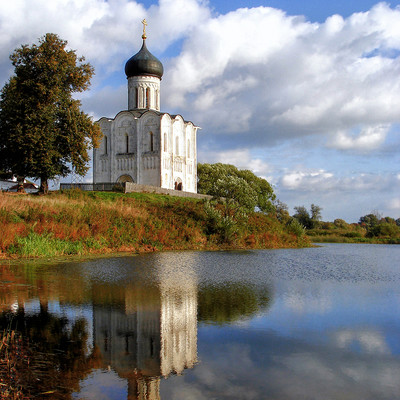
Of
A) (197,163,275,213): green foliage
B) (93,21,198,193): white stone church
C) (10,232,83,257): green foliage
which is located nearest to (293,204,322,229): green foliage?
(197,163,275,213): green foliage

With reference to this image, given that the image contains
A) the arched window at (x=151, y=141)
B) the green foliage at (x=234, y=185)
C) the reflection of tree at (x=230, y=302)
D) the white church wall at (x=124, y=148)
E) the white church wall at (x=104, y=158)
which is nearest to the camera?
the reflection of tree at (x=230, y=302)

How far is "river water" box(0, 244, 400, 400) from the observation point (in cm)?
453

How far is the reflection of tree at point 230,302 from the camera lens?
7750 mm

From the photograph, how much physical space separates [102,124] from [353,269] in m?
39.4

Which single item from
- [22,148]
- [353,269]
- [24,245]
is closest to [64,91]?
[22,148]

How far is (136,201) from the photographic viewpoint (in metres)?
32.9

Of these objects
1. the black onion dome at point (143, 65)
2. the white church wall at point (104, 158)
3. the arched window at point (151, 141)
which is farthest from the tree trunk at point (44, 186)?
the black onion dome at point (143, 65)

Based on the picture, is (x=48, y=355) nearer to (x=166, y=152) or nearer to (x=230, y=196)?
(x=230, y=196)

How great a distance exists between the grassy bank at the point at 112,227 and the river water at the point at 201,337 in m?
6.76

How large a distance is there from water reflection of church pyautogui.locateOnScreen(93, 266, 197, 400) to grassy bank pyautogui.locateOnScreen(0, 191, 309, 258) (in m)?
9.61

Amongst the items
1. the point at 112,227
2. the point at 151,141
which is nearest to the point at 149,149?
the point at 151,141

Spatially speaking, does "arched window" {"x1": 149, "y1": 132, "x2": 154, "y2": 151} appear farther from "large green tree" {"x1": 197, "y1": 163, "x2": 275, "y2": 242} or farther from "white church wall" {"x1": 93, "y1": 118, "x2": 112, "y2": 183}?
"large green tree" {"x1": 197, "y1": 163, "x2": 275, "y2": 242}

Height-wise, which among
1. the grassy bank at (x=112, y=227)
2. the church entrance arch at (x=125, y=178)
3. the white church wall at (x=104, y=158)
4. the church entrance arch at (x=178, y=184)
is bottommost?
the grassy bank at (x=112, y=227)

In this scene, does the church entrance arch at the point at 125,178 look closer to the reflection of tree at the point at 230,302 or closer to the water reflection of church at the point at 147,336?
A: the reflection of tree at the point at 230,302
